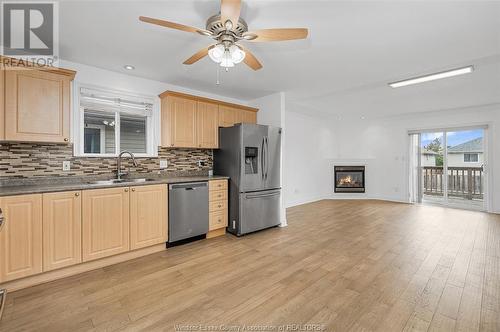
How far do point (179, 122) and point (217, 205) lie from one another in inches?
57.9

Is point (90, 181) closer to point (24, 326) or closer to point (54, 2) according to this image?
point (24, 326)

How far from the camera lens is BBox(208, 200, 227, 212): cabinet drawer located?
360 centimetres

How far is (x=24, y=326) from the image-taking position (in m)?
1.69

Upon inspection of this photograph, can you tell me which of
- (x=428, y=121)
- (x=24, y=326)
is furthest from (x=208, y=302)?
(x=428, y=121)

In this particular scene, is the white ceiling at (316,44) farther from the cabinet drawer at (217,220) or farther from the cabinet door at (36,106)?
the cabinet drawer at (217,220)

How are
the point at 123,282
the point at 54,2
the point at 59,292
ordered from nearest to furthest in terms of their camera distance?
the point at 54,2
the point at 59,292
the point at 123,282

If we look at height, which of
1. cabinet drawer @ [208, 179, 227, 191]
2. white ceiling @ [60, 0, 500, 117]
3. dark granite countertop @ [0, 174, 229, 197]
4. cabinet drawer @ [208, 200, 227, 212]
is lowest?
cabinet drawer @ [208, 200, 227, 212]

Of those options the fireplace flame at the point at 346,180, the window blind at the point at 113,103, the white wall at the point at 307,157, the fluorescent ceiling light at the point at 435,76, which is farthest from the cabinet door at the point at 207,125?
the fireplace flame at the point at 346,180

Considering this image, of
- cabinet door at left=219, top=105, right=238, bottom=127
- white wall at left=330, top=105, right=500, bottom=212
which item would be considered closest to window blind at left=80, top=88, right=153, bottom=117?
cabinet door at left=219, top=105, right=238, bottom=127

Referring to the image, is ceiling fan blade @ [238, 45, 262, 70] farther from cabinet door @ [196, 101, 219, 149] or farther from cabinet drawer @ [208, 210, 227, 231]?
cabinet drawer @ [208, 210, 227, 231]

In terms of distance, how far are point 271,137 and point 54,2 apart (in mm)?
3110

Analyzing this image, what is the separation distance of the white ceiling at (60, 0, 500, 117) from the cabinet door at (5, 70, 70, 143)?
18.4 inches

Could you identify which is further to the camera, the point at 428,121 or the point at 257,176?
the point at 428,121

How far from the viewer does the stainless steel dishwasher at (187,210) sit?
314 centimetres
